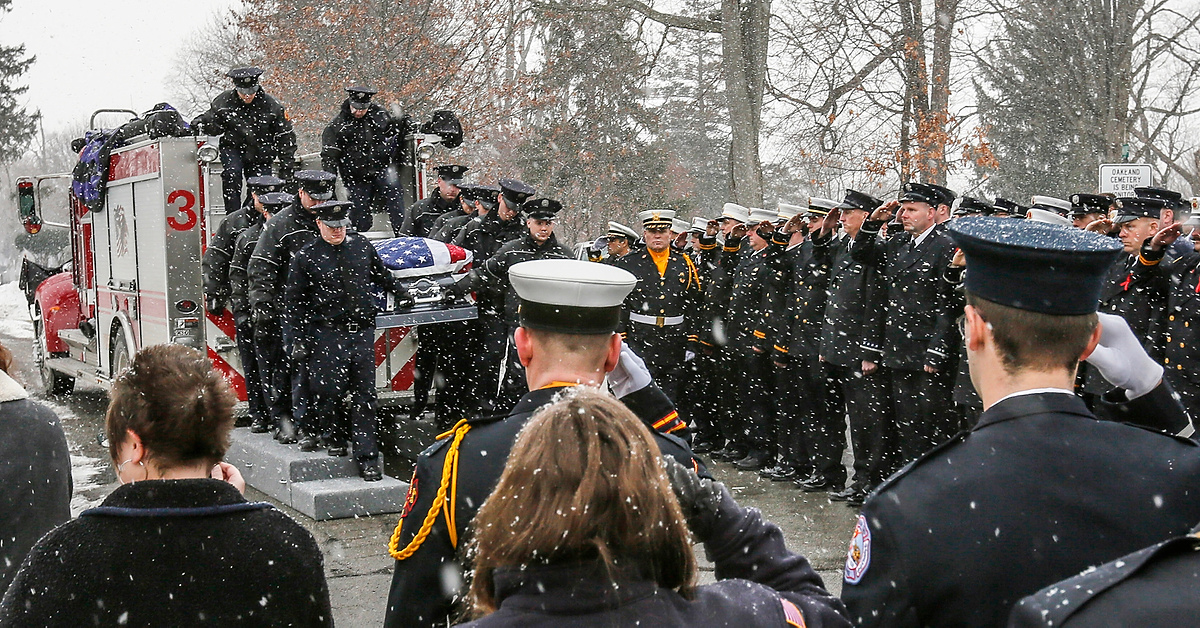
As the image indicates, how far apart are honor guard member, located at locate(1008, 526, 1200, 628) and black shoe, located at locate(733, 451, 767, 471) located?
26.5 feet

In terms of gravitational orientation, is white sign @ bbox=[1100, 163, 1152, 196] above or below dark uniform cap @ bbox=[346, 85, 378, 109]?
below

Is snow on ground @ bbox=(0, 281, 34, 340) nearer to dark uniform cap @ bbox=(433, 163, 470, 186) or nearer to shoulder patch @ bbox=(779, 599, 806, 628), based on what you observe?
dark uniform cap @ bbox=(433, 163, 470, 186)

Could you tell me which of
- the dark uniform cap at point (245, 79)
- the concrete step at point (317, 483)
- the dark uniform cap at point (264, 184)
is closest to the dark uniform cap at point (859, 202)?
the concrete step at point (317, 483)

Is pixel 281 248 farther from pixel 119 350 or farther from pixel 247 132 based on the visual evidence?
pixel 119 350

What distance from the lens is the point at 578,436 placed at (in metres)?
1.70

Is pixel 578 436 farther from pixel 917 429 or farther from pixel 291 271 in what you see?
pixel 291 271

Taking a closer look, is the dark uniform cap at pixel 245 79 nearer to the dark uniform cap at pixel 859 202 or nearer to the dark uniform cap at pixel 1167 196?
the dark uniform cap at pixel 859 202

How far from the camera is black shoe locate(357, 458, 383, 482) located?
26.1 feet

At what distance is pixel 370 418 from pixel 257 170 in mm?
3507

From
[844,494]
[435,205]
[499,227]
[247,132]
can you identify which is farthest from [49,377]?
[844,494]

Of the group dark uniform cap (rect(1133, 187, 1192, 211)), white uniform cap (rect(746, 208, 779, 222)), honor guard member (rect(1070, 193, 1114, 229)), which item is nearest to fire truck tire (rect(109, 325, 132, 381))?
white uniform cap (rect(746, 208, 779, 222))

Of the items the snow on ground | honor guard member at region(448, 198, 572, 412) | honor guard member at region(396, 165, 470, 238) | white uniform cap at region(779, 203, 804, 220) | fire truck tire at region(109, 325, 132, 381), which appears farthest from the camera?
the snow on ground

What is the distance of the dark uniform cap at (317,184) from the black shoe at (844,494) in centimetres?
425

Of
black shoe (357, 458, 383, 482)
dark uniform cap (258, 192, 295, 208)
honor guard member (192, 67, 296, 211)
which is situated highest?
honor guard member (192, 67, 296, 211)
